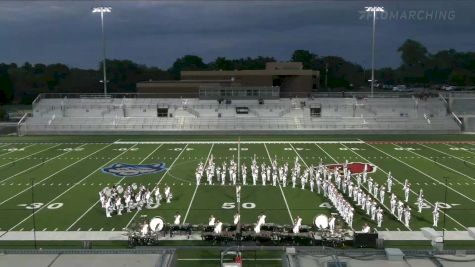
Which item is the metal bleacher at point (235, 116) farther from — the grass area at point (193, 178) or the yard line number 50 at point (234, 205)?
the yard line number 50 at point (234, 205)

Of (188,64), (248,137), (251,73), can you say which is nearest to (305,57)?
(188,64)

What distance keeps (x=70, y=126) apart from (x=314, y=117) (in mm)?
19354

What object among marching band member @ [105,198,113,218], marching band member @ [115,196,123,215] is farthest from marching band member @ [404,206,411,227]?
marching band member @ [105,198,113,218]

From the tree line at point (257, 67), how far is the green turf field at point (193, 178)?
5097 centimetres

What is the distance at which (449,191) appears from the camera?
17.4 metres

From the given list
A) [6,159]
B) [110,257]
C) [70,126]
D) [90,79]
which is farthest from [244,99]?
[90,79]

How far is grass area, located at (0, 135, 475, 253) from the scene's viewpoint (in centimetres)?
1419

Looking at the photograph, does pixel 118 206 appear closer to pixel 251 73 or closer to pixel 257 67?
pixel 251 73

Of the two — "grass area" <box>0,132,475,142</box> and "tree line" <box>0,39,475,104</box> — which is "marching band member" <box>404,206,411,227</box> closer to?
"grass area" <box>0,132,475,142</box>

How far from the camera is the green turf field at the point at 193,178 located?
14.3 metres

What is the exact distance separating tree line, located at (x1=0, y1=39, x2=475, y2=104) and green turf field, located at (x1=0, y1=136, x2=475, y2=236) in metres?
51.0

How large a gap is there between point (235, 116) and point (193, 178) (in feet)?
66.0

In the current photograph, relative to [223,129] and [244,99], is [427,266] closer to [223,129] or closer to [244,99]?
[223,129]

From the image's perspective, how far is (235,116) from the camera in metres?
39.5
